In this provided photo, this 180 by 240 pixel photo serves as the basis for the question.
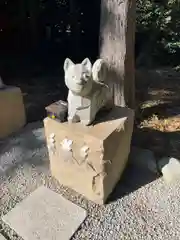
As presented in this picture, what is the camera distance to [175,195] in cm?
268

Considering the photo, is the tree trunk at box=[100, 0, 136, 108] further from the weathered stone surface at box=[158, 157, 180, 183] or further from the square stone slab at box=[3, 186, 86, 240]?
the square stone slab at box=[3, 186, 86, 240]

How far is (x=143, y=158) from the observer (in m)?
3.17

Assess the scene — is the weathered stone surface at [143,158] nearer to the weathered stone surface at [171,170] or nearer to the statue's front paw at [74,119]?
the weathered stone surface at [171,170]

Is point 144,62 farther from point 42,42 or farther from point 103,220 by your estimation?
point 103,220

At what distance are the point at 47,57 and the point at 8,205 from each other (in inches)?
198

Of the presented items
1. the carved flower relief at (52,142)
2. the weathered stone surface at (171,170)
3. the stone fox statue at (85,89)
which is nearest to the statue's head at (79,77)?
the stone fox statue at (85,89)

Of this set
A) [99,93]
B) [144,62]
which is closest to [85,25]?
[144,62]

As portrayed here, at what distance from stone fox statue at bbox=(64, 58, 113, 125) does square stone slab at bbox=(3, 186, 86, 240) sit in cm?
78

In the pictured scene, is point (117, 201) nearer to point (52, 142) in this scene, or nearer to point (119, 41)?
point (52, 142)

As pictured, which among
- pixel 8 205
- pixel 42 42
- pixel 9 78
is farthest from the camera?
→ pixel 42 42

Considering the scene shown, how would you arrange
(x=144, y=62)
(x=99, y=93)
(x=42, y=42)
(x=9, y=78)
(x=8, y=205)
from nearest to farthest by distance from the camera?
(x=99, y=93), (x=8, y=205), (x=9, y=78), (x=144, y=62), (x=42, y=42)

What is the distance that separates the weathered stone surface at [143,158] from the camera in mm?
3041

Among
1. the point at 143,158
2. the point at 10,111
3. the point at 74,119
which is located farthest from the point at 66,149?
the point at 10,111

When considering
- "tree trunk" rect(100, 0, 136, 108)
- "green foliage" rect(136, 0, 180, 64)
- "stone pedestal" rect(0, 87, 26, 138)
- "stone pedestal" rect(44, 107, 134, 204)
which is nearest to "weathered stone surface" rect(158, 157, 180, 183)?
"stone pedestal" rect(44, 107, 134, 204)
